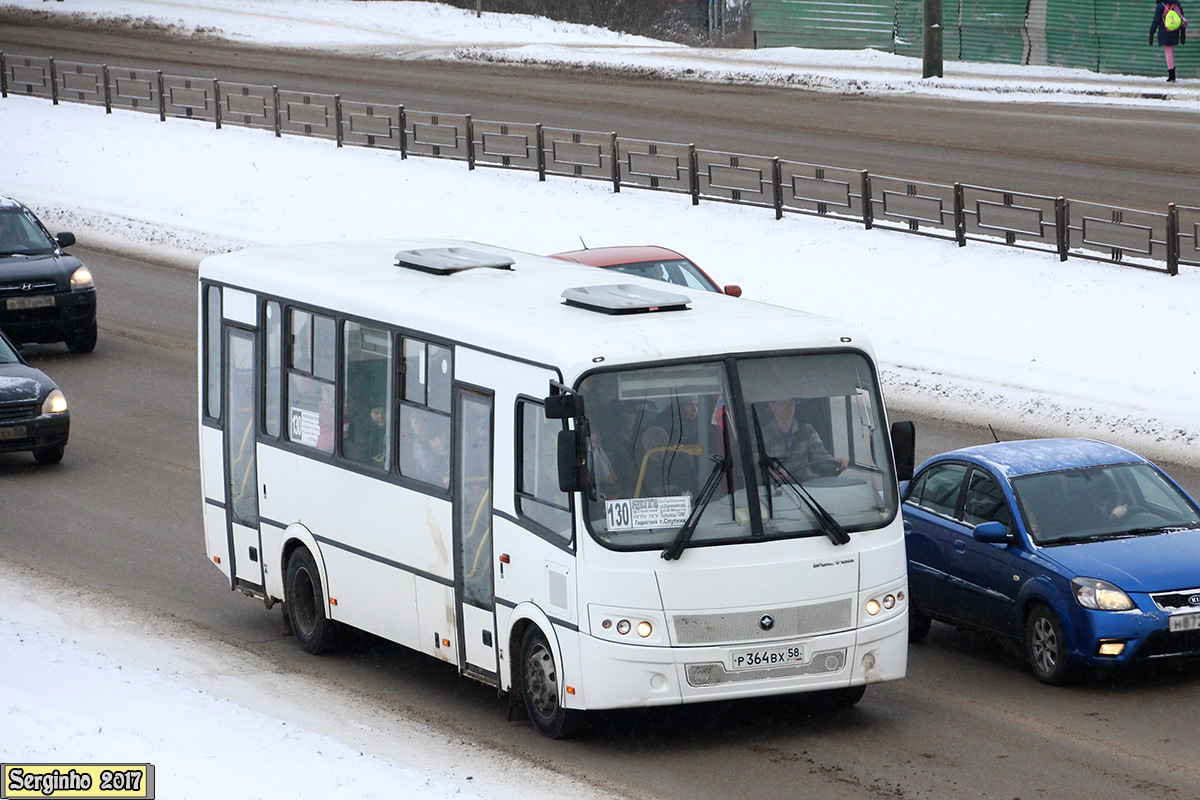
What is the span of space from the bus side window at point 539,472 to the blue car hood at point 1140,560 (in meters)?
3.26

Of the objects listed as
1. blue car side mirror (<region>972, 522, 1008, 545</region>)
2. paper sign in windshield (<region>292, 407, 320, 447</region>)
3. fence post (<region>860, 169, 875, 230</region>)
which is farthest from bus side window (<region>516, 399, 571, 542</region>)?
fence post (<region>860, 169, 875, 230</region>)

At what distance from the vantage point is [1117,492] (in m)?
11.4

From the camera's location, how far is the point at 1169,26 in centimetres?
3991

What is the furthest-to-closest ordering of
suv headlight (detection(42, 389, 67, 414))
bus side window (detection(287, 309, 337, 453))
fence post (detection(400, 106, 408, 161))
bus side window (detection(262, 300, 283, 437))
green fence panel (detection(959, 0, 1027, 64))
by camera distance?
green fence panel (detection(959, 0, 1027, 64)), fence post (detection(400, 106, 408, 161)), suv headlight (detection(42, 389, 67, 414)), bus side window (detection(262, 300, 283, 437)), bus side window (detection(287, 309, 337, 453))

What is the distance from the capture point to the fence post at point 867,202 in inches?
1003

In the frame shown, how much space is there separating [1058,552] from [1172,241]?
38.3 ft

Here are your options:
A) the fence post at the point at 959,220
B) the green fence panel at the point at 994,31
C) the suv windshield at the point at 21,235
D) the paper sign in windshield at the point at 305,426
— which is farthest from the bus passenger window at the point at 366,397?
the green fence panel at the point at 994,31

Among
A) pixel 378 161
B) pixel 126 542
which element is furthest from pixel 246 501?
pixel 378 161

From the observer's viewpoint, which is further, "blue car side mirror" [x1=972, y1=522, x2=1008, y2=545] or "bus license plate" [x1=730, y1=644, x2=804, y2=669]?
"blue car side mirror" [x1=972, y1=522, x2=1008, y2=545]

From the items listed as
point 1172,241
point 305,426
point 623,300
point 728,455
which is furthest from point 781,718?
point 1172,241

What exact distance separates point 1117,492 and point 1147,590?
3.81ft

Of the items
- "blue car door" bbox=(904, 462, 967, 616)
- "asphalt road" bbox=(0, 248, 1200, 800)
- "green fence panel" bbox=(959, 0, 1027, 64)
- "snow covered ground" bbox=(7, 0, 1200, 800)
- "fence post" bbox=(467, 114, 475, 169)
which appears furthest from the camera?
"green fence panel" bbox=(959, 0, 1027, 64)

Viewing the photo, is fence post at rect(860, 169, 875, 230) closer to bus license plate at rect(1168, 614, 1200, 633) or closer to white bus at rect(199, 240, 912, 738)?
white bus at rect(199, 240, 912, 738)

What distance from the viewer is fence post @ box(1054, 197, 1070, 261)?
22562 millimetres
